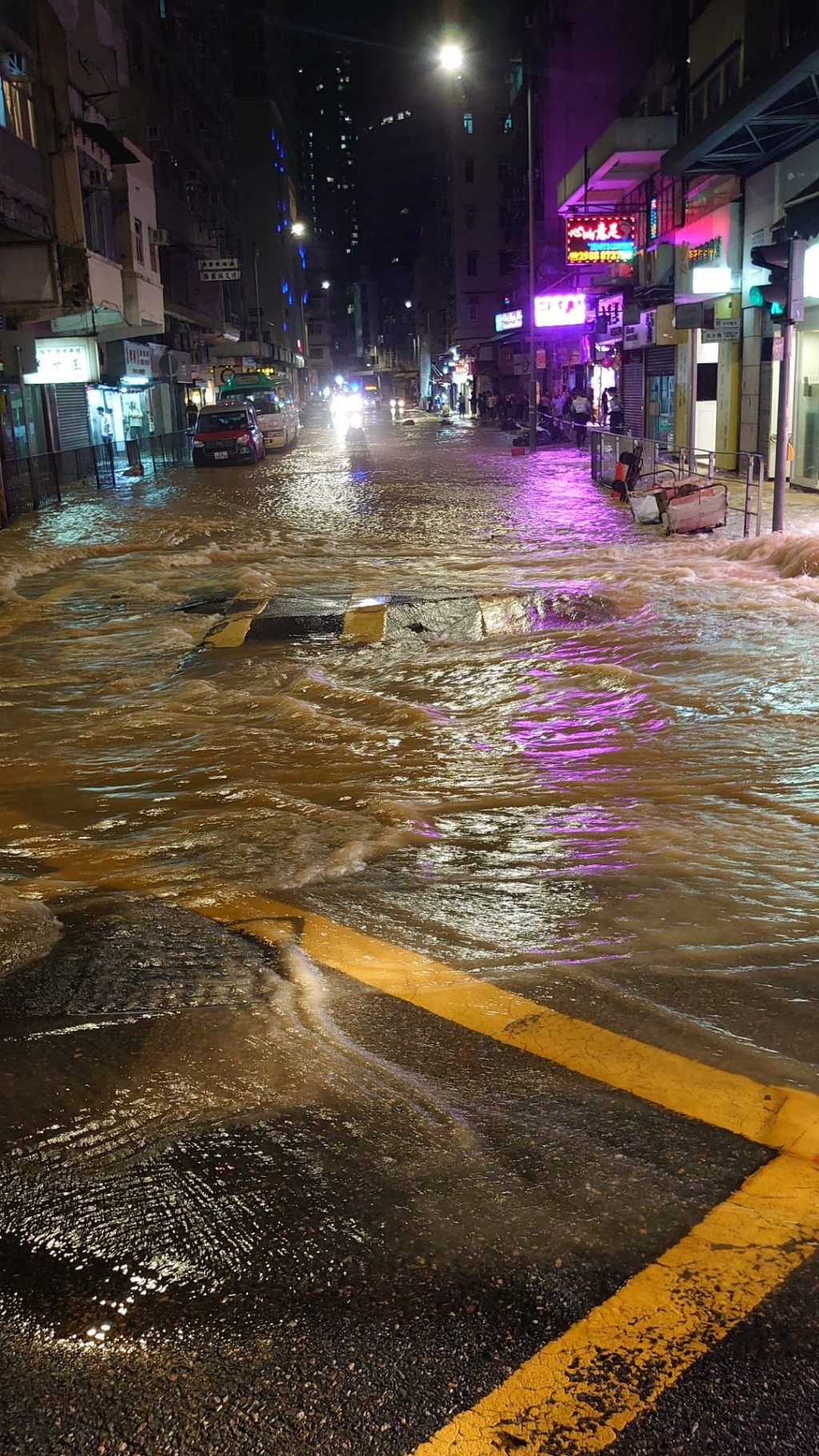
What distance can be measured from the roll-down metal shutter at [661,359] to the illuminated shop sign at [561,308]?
6.24 meters

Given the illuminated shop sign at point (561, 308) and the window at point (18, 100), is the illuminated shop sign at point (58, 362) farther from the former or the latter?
the illuminated shop sign at point (561, 308)

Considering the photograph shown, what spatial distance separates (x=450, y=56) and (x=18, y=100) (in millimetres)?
11317

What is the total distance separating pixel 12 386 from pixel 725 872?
95.8 ft

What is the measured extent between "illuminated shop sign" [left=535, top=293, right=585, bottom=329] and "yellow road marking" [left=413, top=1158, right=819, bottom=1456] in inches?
1738

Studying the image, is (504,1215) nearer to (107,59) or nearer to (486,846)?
(486,846)

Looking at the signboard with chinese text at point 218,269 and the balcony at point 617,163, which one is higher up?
the balcony at point 617,163

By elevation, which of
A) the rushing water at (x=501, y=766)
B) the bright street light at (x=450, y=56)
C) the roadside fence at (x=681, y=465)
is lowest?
the rushing water at (x=501, y=766)

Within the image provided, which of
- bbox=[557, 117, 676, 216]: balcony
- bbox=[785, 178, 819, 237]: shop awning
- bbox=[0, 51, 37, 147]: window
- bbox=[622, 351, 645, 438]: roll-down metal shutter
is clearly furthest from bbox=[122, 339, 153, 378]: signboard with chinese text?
bbox=[785, 178, 819, 237]: shop awning

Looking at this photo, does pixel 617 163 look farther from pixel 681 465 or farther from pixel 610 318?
pixel 681 465

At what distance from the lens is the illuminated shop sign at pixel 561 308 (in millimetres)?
43938

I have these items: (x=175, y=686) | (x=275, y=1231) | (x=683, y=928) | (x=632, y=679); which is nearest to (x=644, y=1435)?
(x=275, y=1231)

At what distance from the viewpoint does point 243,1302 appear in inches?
113

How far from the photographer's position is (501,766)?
7945mm

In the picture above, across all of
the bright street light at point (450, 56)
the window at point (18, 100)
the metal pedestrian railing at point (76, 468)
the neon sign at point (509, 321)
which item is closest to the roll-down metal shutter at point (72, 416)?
the metal pedestrian railing at point (76, 468)
